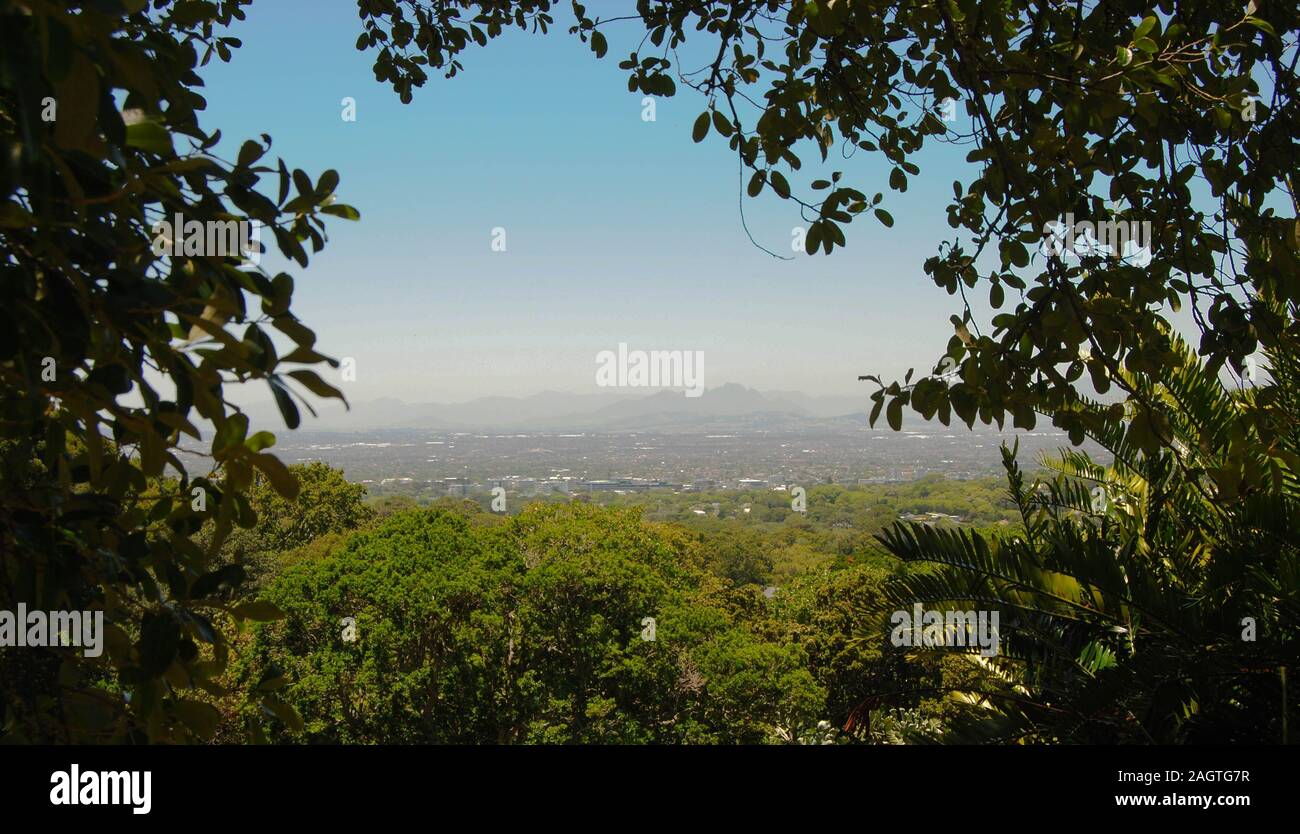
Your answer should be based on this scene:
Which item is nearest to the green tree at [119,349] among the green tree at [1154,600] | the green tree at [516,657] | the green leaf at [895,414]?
the green leaf at [895,414]

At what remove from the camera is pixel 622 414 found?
2867 inches

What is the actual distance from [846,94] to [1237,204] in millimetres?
1076

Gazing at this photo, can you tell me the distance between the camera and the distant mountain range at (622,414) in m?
57.7

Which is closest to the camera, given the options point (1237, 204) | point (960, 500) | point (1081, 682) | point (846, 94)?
point (1237, 204)

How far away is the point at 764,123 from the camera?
2172 millimetres

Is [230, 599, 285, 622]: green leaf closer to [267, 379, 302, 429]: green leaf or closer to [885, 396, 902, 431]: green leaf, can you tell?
[267, 379, 302, 429]: green leaf

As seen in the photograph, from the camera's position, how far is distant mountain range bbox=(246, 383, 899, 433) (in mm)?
57719

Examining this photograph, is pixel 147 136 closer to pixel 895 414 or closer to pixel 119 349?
pixel 119 349

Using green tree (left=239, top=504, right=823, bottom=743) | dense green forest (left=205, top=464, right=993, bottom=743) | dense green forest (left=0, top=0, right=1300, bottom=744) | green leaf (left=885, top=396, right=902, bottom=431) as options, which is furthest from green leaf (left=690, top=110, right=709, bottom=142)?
green tree (left=239, top=504, right=823, bottom=743)

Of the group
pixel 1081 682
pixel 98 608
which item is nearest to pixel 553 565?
pixel 1081 682

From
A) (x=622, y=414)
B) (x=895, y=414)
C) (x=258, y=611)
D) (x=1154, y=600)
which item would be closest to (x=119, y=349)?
(x=258, y=611)
